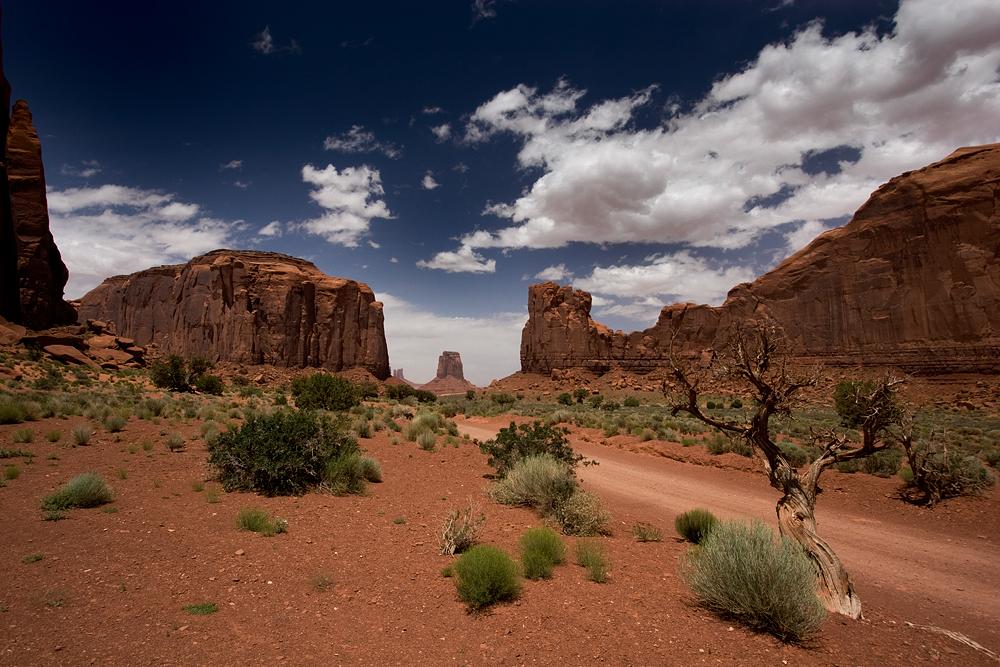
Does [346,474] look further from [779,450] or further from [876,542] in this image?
[876,542]

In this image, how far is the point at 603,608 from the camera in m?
5.08

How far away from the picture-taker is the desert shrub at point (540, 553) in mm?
5934

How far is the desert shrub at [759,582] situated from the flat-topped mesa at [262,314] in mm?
77922

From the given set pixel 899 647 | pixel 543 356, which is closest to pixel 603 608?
pixel 899 647

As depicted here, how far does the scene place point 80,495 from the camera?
7590mm

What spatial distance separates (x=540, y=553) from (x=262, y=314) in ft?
258

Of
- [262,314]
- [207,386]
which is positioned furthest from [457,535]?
[262,314]

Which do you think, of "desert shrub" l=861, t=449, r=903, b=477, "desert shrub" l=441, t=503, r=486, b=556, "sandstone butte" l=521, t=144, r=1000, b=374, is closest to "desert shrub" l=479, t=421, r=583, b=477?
"desert shrub" l=441, t=503, r=486, b=556

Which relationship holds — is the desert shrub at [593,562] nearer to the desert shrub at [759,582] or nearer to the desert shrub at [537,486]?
the desert shrub at [759,582]

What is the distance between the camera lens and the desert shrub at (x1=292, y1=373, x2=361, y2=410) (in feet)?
86.1

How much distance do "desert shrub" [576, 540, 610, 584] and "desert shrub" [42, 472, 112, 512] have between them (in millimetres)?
8049

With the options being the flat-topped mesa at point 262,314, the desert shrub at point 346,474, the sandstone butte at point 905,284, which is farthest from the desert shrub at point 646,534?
the flat-topped mesa at point 262,314

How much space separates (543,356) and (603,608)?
3206 inches

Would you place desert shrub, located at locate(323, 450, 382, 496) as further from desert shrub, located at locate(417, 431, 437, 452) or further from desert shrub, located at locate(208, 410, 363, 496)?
desert shrub, located at locate(417, 431, 437, 452)
